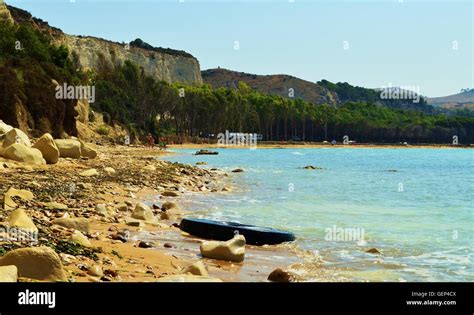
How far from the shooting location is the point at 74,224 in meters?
10.5

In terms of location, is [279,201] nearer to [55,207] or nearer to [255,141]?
[55,207]

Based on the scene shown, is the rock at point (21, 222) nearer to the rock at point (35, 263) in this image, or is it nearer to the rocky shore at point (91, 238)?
the rocky shore at point (91, 238)

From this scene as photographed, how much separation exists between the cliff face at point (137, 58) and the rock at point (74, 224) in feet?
335

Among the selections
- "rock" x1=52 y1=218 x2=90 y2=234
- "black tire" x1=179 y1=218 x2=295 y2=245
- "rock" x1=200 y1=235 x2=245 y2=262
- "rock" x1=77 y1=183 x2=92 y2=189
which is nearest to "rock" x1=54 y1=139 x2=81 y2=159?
"rock" x1=77 y1=183 x2=92 y2=189

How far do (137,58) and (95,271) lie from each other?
157 m

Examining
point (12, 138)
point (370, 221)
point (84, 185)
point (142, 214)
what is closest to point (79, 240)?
point (142, 214)

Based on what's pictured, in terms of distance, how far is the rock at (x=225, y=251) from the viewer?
10.2m

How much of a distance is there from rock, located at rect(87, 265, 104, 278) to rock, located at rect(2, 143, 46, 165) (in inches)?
586

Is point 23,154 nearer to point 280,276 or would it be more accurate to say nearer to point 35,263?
point 280,276

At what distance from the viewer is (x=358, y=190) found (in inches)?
1182

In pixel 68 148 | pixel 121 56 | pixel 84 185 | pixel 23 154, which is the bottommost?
pixel 84 185

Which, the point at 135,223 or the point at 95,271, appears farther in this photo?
the point at 135,223

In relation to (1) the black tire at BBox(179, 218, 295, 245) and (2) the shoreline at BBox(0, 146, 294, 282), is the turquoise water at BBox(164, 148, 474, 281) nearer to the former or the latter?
(1) the black tire at BBox(179, 218, 295, 245)

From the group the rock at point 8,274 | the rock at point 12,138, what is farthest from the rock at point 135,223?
the rock at point 12,138
